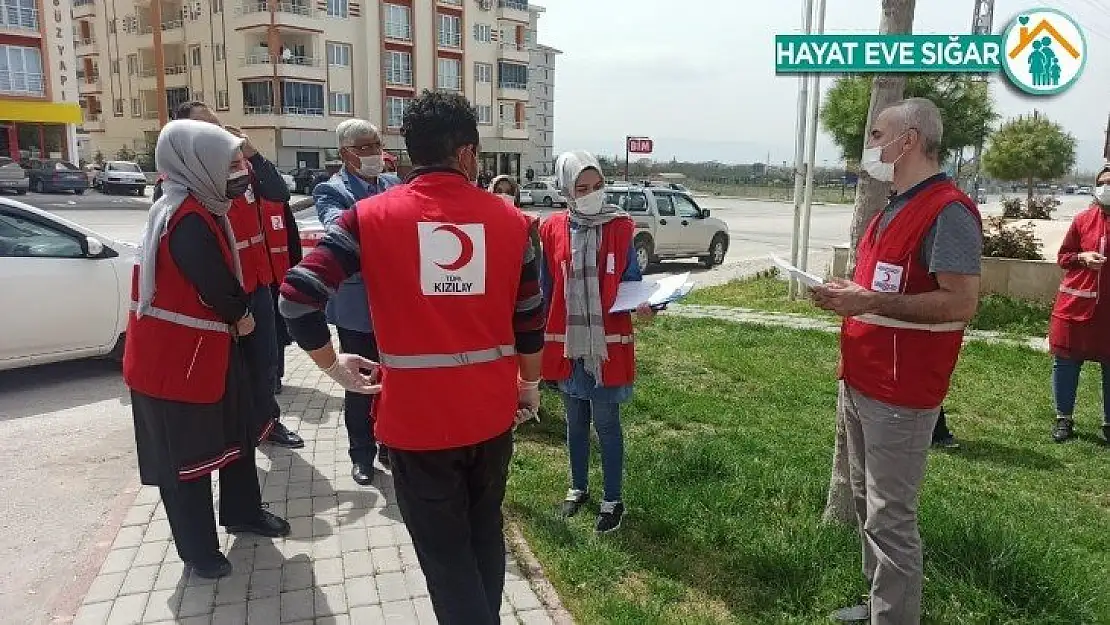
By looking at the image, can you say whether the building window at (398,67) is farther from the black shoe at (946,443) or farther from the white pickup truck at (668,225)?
the black shoe at (946,443)

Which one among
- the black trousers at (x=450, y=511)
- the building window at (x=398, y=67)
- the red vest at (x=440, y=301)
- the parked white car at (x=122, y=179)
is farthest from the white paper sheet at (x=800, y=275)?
the building window at (x=398, y=67)

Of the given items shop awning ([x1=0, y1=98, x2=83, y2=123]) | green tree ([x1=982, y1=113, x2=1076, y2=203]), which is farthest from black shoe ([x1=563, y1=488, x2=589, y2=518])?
shop awning ([x1=0, y1=98, x2=83, y2=123])

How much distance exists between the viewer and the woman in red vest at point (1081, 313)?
5375 millimetres

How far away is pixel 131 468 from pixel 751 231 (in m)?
25.8

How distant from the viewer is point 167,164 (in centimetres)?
317

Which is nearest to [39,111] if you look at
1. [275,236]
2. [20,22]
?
[20,22]

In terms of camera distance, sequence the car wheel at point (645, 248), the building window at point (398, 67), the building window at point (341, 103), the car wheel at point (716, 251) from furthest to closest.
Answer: the building window at point (398, 67), the building window at point (341, 103), the car wheel at point (716, 251), the car wheel at point (645, 248)

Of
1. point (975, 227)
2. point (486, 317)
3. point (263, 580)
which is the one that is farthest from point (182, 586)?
point (975, 227)

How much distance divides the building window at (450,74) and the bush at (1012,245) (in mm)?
47084

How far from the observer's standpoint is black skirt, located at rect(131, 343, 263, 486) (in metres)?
3.23

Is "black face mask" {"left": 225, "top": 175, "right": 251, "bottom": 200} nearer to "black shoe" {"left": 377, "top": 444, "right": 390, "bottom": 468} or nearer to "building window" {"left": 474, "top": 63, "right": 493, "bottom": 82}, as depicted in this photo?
"black shoe" {"left": 377, "top": 444, "right": 390, "bottom": 468}

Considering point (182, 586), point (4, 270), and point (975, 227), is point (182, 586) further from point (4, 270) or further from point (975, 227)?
point (4, 270)

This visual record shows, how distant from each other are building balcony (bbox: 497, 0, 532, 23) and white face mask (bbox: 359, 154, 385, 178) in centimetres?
5700

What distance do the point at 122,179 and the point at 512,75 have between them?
103 feet
